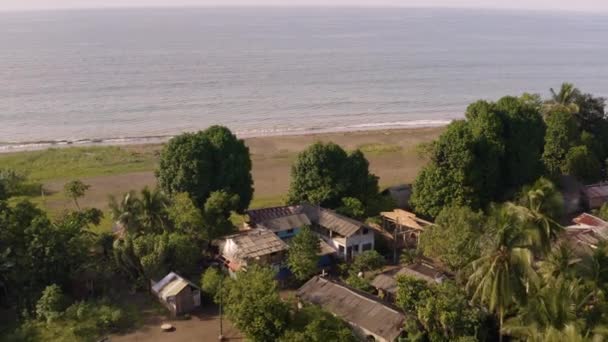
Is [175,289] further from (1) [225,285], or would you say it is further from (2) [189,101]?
(2) [189,101]

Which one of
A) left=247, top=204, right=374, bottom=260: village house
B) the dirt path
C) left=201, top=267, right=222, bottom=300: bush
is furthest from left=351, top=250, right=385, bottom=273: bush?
the dirt path

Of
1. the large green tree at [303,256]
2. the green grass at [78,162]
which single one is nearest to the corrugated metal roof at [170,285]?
the large green tree at [303,256]

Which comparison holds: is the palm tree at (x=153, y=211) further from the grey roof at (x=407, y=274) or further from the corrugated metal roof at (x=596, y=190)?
the corrugated metal roof at (x=596, y=190)

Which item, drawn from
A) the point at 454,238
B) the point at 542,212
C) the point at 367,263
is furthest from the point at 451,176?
the point at 542,212

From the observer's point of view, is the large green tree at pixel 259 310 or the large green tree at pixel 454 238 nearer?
the large green tree at pixel 259 310

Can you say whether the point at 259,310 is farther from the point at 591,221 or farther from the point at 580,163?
the point at 580,163

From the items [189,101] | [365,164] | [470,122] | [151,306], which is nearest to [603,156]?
[470,122]
